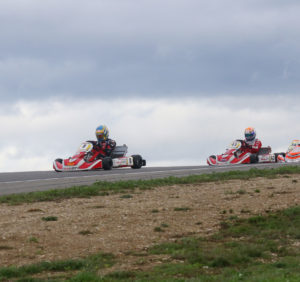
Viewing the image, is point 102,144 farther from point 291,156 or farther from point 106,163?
point 291,156

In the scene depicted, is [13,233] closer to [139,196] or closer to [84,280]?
[84,280]

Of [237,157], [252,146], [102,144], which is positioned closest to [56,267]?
[102,144]

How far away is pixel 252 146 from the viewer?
45219mm

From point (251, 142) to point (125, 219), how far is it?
32935mm

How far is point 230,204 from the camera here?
15.8 m

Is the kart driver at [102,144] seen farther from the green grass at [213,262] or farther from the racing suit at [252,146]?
the green grass at [213,262]

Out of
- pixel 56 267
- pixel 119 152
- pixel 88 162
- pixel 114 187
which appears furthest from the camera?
pixel 119 152

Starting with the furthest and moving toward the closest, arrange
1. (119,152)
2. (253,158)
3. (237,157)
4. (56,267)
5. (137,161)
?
(237,157) < (253,158) < (119,152) < (137,161) < (56,267)

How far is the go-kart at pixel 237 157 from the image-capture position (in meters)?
44.0

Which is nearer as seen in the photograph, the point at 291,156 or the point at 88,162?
the point at 88,162

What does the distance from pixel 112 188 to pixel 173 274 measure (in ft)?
35.4

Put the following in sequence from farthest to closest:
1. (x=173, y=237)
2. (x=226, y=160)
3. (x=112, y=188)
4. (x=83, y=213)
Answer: (x=226, y=160)
(x=112, y=188)
(x=83, y=213)
(x=173, y=237)

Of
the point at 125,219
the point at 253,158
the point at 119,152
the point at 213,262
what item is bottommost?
the point at 213,262

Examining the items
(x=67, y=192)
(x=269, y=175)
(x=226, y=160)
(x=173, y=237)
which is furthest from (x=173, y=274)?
(x=226, y=160)
